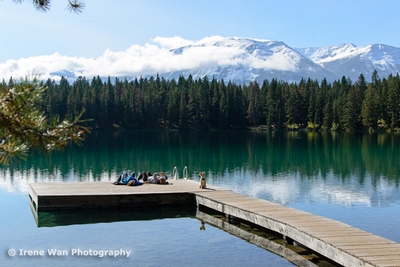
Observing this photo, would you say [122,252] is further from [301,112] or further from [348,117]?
[301,112]


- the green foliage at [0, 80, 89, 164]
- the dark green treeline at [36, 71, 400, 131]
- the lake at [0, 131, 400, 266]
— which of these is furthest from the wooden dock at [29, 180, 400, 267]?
the dark green treeline at [36, 71, 400, 131]

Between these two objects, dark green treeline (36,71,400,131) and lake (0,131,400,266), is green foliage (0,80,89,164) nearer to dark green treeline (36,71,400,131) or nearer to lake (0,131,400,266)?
lake (0,131,400,266)

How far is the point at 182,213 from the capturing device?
21672 millimetres

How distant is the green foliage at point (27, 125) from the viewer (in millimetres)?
5363

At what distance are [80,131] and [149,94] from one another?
112 metres

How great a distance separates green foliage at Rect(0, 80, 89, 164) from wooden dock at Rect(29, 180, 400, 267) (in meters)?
8.21

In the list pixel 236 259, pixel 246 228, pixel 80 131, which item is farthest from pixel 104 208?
pixel 80 131

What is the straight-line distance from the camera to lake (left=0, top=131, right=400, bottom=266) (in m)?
15.2

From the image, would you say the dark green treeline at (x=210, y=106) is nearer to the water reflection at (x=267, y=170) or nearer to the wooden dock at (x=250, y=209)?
the water reflection at (x=267, y=170)

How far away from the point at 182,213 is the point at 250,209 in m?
4.15

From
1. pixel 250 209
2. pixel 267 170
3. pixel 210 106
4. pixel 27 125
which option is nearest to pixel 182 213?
pixel 250 209

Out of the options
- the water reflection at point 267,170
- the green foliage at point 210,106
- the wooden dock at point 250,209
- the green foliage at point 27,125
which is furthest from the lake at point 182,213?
the green foliage at point 210,106

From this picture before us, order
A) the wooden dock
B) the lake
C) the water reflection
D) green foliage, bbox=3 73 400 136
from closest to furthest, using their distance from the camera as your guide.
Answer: the wooden dock, the lake, the water reflection, green foliage, bbox=3 73 400 136

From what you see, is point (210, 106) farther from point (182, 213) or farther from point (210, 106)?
point (182, 213)
